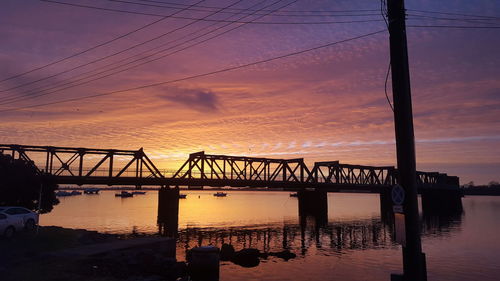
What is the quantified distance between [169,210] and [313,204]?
4676 centimetres

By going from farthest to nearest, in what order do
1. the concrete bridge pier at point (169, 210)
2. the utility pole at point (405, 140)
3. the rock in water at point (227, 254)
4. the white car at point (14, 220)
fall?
the concrete bridge pier at point (169, 210) → the rock in water at point (227, 254) → the white car at point (14, 220) → the utility pole at point (405, 140)

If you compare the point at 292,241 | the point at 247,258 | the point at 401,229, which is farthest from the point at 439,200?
the point at 401,229

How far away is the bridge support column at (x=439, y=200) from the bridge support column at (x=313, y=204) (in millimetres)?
54008

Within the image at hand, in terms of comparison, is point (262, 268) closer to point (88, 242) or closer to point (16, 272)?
point (88, 242)

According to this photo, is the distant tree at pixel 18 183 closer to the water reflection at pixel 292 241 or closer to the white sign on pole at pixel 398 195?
the water reflection at pixel 292 241

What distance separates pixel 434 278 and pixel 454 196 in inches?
5027

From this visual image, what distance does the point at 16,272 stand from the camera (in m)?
19.0

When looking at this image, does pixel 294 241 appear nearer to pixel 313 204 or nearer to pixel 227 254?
pixel 227 254

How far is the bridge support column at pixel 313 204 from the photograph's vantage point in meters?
100

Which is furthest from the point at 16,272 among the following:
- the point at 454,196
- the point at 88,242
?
the point at 454,196

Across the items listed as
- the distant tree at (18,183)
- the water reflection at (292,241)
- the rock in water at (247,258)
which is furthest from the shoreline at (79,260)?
the water reflection at (292,241)

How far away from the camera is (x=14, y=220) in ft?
101

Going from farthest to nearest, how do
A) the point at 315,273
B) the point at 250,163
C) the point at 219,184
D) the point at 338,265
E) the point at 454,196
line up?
the point at 454,196
the point at 250,163
the point at 219,184
the point at 338,265
the point at 315,273

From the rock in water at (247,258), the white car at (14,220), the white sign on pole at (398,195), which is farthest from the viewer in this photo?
the rock in water at (247,258)
